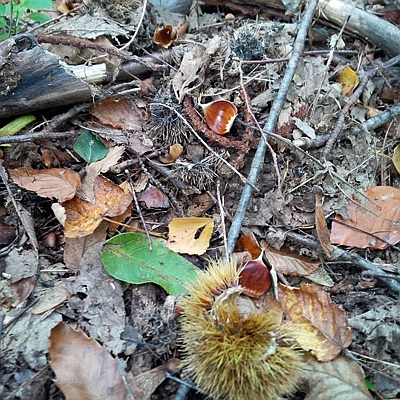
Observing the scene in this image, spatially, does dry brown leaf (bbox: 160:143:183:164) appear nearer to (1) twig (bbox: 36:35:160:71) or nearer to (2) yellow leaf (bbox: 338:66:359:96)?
(1) twig (bbox: 36:35:160:71)

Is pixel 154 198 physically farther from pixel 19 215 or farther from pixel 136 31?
pixel 136 31

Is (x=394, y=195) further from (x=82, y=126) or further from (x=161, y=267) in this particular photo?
(x=82, y=126)

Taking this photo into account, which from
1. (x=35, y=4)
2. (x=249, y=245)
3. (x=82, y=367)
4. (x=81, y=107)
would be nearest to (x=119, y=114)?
(x=81, y=107)

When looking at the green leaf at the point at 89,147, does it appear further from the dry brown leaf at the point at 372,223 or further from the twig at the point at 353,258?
the dry brown leaf at the point at 372,223

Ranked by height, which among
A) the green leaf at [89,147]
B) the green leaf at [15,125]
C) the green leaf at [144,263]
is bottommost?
the green leaf at [144,263]

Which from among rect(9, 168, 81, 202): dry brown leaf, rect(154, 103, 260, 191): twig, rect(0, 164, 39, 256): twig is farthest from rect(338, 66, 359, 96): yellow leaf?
rect(0, 164, 39, 256): twig

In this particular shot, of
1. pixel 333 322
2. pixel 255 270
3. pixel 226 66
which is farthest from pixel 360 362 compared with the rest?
pixel 226 66

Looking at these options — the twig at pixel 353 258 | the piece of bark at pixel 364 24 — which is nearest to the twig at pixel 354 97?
the piece of bark at pixel 364 24
